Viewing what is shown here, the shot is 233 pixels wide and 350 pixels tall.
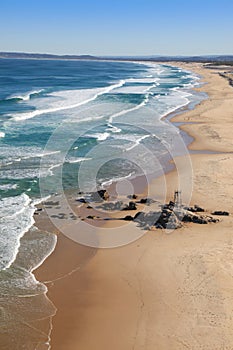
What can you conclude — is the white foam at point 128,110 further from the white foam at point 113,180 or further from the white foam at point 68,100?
the white foam at point 113,180

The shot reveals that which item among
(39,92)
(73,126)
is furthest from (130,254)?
(39,92)

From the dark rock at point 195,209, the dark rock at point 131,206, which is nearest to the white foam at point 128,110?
the dark rock at point 131,206

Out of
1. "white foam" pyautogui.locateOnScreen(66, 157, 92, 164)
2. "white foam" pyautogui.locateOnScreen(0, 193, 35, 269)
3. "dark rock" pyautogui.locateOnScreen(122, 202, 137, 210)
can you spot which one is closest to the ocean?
"white foam" pyautogui.locateOnScreen(0, 193, 35, 269)

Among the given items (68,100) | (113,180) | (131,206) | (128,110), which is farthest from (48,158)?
(68,100)

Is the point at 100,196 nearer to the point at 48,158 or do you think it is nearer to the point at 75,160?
the point at 75,160

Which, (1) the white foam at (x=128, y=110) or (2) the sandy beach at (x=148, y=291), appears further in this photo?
(1) the white foam at (x=128, y=110)
